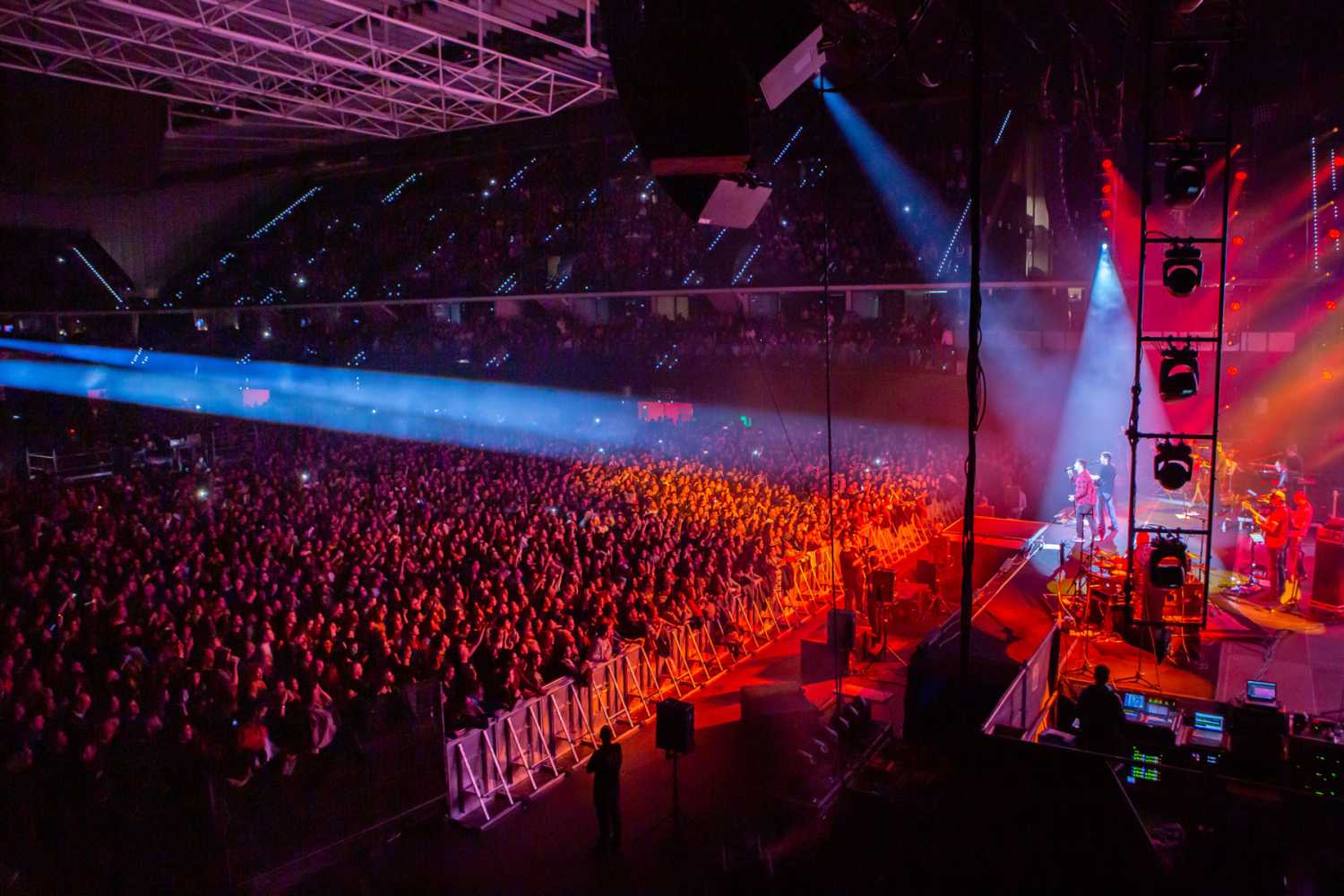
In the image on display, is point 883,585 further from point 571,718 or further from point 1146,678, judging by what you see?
point 571,718

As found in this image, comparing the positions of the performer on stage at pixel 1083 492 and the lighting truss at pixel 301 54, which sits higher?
the lighting truss at pixel 301 54

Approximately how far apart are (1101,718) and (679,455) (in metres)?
12.5

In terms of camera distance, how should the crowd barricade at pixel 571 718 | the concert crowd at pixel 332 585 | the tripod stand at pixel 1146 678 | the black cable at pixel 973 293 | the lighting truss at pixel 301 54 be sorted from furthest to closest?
the lighting truss at pixel 301 54 → the tripod stand at pixel 1146 678 → the crowd barricade at pixel 571 718 → the concert crowd at pixel 332 585 → the black cable at pixel 973 293

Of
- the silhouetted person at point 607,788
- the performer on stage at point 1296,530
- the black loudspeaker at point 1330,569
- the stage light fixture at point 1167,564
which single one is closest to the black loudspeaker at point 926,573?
the performer on stage at point 1296,530

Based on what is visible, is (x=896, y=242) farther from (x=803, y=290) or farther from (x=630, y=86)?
(x=630, y=86)

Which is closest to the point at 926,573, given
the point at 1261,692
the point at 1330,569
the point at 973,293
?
the point at 1330,569

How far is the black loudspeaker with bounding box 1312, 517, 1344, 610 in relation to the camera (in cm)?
1015

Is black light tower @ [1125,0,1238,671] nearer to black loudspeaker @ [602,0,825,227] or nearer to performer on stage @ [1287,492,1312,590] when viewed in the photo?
black loudspeaker @ [602,0,825,227]

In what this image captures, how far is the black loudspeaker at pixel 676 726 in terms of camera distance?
6.34 m

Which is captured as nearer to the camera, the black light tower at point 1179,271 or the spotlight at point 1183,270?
the black light tower at point 1179,271

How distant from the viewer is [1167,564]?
6535 millimetres

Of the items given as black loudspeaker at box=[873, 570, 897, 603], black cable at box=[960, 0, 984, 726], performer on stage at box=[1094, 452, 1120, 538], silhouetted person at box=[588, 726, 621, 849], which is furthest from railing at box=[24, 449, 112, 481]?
black cable at box=[960, 0, 984, 726]

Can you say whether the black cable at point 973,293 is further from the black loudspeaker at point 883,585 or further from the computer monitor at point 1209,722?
the black loudspeaker at point 883,585

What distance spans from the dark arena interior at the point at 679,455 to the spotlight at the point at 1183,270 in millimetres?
59
